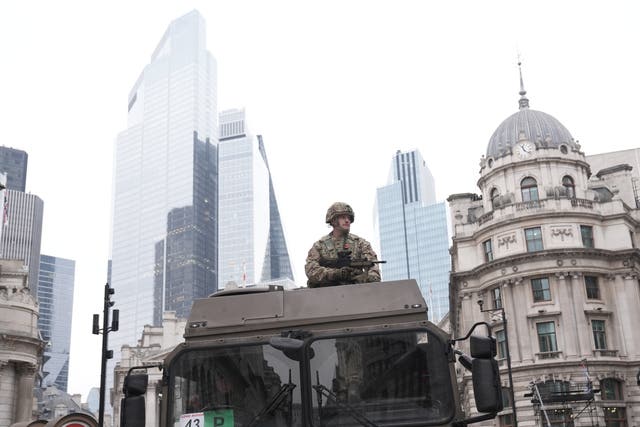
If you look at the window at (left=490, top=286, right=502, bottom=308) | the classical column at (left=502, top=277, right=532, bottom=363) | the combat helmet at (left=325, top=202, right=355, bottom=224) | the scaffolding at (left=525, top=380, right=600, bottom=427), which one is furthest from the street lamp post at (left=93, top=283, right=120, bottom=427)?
the window at (left=490, top=286, right=502, bottom=308)

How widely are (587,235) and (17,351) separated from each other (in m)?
34.4

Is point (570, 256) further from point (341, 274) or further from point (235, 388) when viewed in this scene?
point (235, 388)

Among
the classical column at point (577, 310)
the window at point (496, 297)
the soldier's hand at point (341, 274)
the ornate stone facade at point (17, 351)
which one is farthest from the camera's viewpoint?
the window at point (496, 297)

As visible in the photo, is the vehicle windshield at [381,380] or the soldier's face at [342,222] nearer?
the vehicle windshield at [381,380]

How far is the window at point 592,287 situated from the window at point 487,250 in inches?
229

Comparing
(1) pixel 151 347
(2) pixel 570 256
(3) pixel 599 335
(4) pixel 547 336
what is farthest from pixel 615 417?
(1) pixel 151 347

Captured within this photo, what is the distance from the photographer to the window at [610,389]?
43.1 metres

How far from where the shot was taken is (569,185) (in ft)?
156

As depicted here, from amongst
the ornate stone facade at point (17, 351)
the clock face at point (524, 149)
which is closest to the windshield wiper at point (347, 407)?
the ornate stone facade at point (17, 351)

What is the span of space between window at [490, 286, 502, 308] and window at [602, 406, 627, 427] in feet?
27.3

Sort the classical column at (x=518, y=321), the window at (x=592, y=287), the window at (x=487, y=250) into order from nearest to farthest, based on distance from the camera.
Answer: the classical column at (x=518, y=321) < the window at (x=592, y=287) < the window at (x=487, y=250)

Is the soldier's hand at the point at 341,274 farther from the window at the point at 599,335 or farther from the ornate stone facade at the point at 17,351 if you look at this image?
the ornate stone facade at the point at 17,351

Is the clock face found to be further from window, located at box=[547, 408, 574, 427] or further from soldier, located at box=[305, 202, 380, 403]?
soldier, located at box=[305, 202, 380, 403]

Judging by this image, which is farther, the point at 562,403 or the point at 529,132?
the point at 529,132
